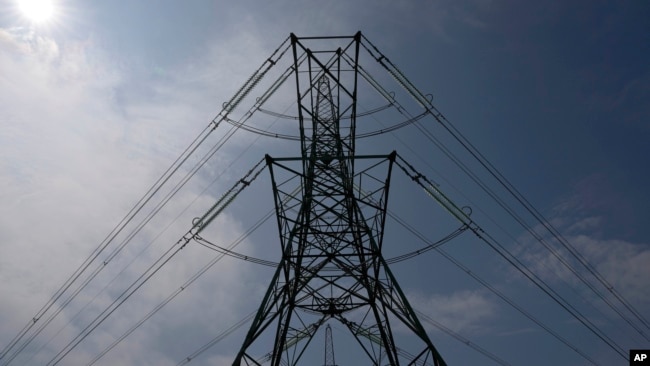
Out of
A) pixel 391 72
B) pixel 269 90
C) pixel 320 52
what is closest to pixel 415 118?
pixel 391 72

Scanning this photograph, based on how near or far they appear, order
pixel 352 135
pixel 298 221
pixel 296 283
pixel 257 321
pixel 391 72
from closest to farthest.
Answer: pixel 257 321 < pixel 296 283 < pixel 298 221 < pixel 352 135 < pixel 391 72

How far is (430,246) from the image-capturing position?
15609 millimetres

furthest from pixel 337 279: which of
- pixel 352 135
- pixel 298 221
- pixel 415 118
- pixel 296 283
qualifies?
pixel 415 118

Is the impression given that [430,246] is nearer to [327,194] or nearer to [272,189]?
[327,194]

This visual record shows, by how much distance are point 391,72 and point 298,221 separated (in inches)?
332

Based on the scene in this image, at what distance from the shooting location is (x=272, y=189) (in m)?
15.3

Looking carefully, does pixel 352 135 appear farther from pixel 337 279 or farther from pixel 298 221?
pixel 337 279

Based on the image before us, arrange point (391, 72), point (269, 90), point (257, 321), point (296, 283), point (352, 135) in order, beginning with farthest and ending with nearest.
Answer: point (269, 90) → point (391, 72) → point (352, 135) → point (296, 283) → point (257, 321)

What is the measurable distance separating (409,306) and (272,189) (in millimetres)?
6214

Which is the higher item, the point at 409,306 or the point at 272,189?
the point at 272,189

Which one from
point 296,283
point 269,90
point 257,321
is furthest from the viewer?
point 269,90

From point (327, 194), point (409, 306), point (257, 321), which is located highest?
point (327, 194)

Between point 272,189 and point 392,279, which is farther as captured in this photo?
point 272,189

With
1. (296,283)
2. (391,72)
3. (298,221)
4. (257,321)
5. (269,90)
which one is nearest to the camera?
(257,321)
